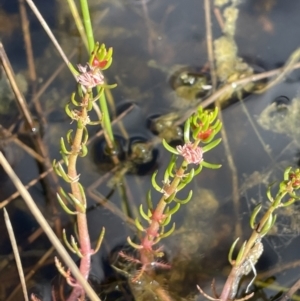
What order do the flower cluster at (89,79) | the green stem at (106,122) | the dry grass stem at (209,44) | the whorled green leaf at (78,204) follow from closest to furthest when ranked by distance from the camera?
the flower cluster at (89,79) < the whorled green leaf at (78,204) < the green stem at (106,122) < the dry grass stem at (209,44)

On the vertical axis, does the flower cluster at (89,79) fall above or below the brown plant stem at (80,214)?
above

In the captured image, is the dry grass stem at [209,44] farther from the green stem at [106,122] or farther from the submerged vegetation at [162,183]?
the green stem at [106,122]

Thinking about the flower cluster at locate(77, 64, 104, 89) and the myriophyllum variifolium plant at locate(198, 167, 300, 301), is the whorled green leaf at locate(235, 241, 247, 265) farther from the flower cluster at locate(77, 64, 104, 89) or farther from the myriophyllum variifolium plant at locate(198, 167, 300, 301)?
the flower cluster at locate(77, 64, 104, 89)

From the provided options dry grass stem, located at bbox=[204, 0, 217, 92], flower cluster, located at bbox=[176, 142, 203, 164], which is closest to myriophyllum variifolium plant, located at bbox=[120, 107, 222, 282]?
flower cluster, located at bbox=[176, 142, 203, 164]

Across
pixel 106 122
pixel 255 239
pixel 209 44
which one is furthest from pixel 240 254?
pixel 209 44

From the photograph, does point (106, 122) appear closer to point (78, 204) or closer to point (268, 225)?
point (78, 204)

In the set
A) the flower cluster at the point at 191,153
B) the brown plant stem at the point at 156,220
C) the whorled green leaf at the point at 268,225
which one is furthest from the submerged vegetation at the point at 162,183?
the flower cluster at the point at 191,153

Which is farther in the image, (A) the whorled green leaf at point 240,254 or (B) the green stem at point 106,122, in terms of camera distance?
(B) the green stem at point 106,122
